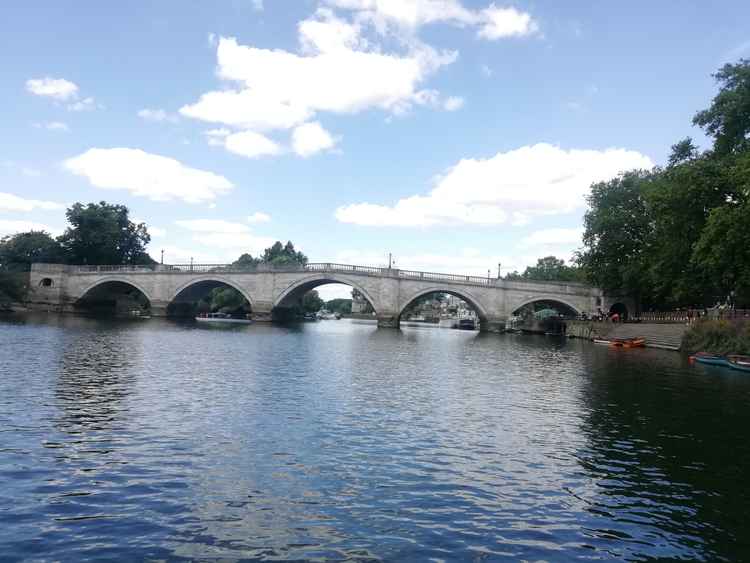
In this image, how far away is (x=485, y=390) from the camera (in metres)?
18.6

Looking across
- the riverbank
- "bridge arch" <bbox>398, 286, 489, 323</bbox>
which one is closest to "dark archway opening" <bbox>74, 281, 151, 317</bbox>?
"bridge arch" <bbox>398, 286, 489, 323</bbox>

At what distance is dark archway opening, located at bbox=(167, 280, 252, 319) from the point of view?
75.1 meters

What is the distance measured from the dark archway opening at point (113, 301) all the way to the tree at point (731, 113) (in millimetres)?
67992

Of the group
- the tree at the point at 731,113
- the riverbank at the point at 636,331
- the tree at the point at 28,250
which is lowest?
the riverbank at the point at 636,331

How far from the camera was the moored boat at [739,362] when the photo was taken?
2743 centimetres

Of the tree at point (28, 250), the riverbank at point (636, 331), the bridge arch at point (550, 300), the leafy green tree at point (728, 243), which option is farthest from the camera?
the tree at point (28, 250)

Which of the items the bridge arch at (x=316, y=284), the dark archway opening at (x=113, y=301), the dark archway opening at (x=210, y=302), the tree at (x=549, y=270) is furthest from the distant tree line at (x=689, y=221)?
the dark archway opening at (x=113, y=301)

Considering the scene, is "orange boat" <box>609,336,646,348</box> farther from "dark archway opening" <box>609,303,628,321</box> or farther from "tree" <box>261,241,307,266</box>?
"tree" <box>261,241,307,266</box>

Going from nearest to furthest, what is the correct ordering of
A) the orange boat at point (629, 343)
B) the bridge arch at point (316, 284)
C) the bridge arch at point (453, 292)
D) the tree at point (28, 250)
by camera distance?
the orange boat at point (629, 343), the bridge arch at point (453, 292), the bridge arch at point (316, 284), the tree at point (28, 250)

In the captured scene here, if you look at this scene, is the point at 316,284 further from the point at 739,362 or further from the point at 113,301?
the point at 739,362

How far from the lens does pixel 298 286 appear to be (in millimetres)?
68125

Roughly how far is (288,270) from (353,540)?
61.9 meters

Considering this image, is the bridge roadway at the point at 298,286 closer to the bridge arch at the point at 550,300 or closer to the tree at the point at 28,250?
the bridge arch at the point at 550,300

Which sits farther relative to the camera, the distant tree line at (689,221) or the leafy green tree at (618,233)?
the leafy green tree at (618,233)
